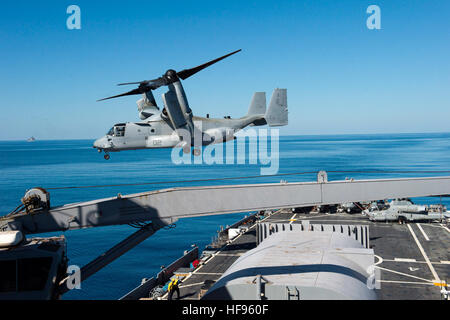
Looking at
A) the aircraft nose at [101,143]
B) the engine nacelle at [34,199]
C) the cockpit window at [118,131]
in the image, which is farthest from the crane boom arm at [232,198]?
the aircraft nose at [101,143]

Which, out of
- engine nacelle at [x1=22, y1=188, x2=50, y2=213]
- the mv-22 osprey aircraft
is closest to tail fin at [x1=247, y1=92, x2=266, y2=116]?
the mv-22 osprey aircraft

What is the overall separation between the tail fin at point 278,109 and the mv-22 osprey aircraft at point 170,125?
0.26ft

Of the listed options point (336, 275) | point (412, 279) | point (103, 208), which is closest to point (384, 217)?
point (412, 279)

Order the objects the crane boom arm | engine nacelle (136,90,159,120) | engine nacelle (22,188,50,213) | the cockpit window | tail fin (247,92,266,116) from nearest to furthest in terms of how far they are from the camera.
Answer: engine nacelle (22,188,50,213)
the crane boom arm
the cockpit window
engine nacelle (136,90,159,120)
tail fin (247,92,266,116)

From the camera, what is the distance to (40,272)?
10.9 m

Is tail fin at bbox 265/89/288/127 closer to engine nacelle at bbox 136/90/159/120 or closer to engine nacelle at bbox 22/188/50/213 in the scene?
engine nacelle at bbox 136/90/159/120

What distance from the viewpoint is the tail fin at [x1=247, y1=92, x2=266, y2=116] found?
28.5 m

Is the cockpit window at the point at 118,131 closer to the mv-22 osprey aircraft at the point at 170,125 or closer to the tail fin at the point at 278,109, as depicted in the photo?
the mv-22 osprey aircraft at the point at 170,125

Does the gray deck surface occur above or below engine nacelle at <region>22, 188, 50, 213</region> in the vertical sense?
below

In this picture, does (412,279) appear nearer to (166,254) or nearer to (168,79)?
(168,79)

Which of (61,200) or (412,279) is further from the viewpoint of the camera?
(61,200)

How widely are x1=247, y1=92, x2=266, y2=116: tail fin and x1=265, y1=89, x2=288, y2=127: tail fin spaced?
923 millimetres
